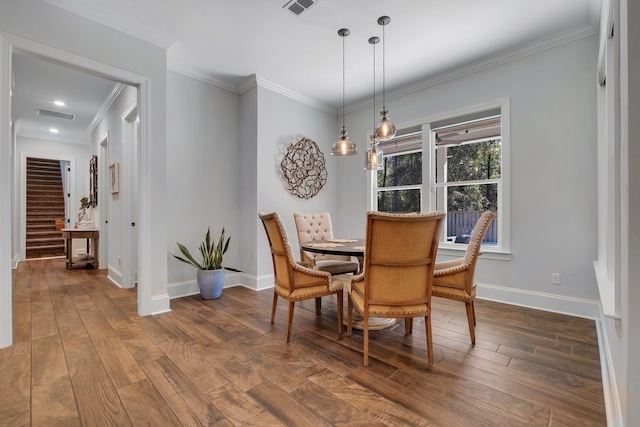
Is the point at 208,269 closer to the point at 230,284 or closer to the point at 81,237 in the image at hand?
the point at 230,284

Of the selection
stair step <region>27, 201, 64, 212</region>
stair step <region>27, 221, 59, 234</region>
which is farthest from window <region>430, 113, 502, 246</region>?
stair step <region>27, 201, 64, 212</region>

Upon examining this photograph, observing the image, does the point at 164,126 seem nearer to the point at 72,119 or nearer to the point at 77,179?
the point at 72,119

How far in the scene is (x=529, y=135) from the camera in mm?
3174

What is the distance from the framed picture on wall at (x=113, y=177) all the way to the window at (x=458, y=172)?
4.06 metres

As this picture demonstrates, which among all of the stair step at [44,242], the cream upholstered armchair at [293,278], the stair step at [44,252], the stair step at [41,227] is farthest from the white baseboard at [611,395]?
the stair step at [41,227]

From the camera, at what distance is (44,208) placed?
7.91 m

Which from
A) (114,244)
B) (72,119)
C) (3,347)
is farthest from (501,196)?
(72,119)

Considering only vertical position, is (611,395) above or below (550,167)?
below

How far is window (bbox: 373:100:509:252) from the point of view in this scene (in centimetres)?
346

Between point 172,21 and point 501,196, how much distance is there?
12.8 feet

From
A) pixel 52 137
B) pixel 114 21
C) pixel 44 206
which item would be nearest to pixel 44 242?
pixel 44 206

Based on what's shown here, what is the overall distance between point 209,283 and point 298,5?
297 cm

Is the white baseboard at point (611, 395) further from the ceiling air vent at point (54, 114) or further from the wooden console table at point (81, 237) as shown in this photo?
the ceiling air vent at point (54, 114)

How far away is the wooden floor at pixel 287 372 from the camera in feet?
4.79
